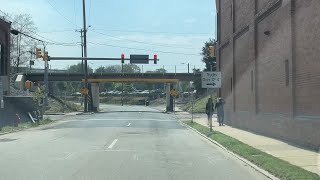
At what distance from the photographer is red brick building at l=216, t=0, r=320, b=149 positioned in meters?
16.9

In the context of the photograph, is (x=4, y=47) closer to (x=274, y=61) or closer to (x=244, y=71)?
(x=244, y=71)

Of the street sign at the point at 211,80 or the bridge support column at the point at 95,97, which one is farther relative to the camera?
the bridge support column at the point at 95,97

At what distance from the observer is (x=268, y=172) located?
11.9 meters

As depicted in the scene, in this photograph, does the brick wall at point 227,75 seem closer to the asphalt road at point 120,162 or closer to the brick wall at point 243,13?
the brick wall at point 243,13

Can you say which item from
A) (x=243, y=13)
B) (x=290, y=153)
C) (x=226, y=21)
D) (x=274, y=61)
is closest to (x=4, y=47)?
(x=226, y=21)

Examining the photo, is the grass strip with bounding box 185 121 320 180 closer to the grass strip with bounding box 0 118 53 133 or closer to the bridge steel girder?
the grass strip with bounding box 0 118 53 133

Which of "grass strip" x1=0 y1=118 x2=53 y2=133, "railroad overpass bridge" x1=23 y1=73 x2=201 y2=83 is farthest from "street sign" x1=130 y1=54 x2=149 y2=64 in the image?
"railroad overpass bridge" x1=23 y1=73 x2=201 y2=83

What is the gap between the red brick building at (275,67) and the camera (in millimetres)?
16922

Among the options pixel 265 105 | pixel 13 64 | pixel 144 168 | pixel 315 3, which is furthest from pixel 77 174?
pixel 13 64

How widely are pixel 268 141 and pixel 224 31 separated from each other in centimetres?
1673

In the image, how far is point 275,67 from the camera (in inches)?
845

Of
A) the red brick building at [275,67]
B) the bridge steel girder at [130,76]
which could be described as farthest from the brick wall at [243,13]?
the bridge steel girder at [130,76]

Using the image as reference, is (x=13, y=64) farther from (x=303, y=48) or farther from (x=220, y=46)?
(x=303, y=48)

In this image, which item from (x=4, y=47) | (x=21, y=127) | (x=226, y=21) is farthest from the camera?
(x=4, y=47)
